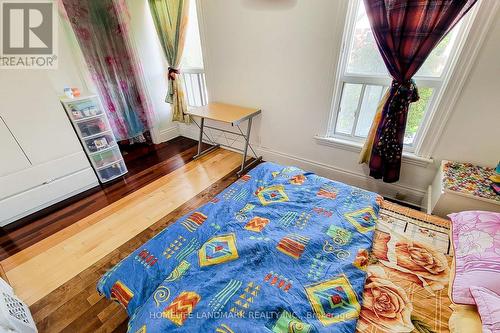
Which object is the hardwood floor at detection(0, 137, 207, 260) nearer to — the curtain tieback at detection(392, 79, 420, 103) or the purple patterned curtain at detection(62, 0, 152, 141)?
the purple patterned curtain at detection(62, 0, 152, 141)

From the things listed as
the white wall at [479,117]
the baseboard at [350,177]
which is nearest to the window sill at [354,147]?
the white wall at [479,117]

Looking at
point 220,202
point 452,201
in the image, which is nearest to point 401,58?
point 452,201

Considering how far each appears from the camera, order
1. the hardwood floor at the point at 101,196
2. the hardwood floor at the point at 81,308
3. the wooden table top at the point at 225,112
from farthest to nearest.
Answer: the wooden table top at the point at 225,112 → the hardwood floor at the point at 101,196 → the hardwood floor at the point at 81,308

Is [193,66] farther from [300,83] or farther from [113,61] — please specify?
[300,83]

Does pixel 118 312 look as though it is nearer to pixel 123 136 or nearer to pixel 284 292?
pixel 284 292

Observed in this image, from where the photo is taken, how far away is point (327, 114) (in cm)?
214

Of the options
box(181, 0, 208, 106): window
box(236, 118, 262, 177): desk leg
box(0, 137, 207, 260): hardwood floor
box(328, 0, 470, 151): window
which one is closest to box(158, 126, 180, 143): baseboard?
box(0, 137, 207, 260): hardwood floor

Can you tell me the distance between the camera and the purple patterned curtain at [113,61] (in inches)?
99.0

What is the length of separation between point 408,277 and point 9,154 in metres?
2.98

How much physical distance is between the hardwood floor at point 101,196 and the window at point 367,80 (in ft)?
6.72

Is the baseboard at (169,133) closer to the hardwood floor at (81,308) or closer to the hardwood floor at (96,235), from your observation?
the hardwood floor at (96,235)

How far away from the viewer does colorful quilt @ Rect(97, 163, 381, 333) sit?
83 centimetres

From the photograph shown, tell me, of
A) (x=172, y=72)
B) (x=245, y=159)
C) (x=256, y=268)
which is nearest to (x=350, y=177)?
(x=245, y=159)

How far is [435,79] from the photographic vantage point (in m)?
1.63
